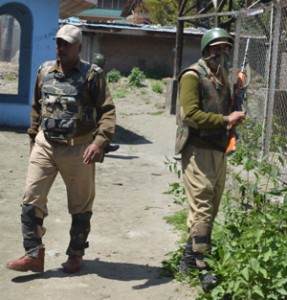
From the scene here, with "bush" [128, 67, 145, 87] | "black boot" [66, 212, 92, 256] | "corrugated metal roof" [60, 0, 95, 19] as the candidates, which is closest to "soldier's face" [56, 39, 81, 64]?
"black boot" [66, 212, 92, 256]

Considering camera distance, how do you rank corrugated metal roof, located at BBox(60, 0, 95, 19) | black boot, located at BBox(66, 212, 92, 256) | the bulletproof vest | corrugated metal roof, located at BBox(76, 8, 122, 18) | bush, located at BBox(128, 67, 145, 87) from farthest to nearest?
corrugated metal roof, located at BBox(76, 8, 122, 18) → bush, located at BBox(128, 67, 145, 87) → corrugated metal roof, located at BBox(60, 0, 95, 19) → black boot, located at BBox(66, 212, 92, 256) → the bulletproof vest

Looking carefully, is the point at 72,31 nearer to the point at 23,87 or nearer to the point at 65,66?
the point at 65,66

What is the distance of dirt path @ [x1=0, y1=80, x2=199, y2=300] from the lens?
473cm

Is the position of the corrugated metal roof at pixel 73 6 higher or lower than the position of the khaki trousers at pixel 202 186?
higher

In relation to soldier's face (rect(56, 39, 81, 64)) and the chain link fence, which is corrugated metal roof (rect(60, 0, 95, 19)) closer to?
the chain link fence

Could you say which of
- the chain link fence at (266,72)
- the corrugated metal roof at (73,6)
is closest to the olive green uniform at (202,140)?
the chain link fence at (266,72)

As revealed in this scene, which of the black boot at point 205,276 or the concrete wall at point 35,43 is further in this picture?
the concrete wall at point 35,43

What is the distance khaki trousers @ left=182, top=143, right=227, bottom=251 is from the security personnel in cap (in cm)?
64

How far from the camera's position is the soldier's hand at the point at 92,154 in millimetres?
4680

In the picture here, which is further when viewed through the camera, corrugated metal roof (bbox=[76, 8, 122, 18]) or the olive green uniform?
corrugated metal roof (bbox=[76, 8, 122, 18])

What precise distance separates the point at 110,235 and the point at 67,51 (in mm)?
2052

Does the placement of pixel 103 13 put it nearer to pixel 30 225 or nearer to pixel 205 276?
pixel 30 225

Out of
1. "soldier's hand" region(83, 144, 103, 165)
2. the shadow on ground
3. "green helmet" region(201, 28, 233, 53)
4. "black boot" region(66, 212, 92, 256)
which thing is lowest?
the shadow on ground

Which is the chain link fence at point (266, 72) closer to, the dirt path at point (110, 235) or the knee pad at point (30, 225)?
the dirt path at point (110, 235)
